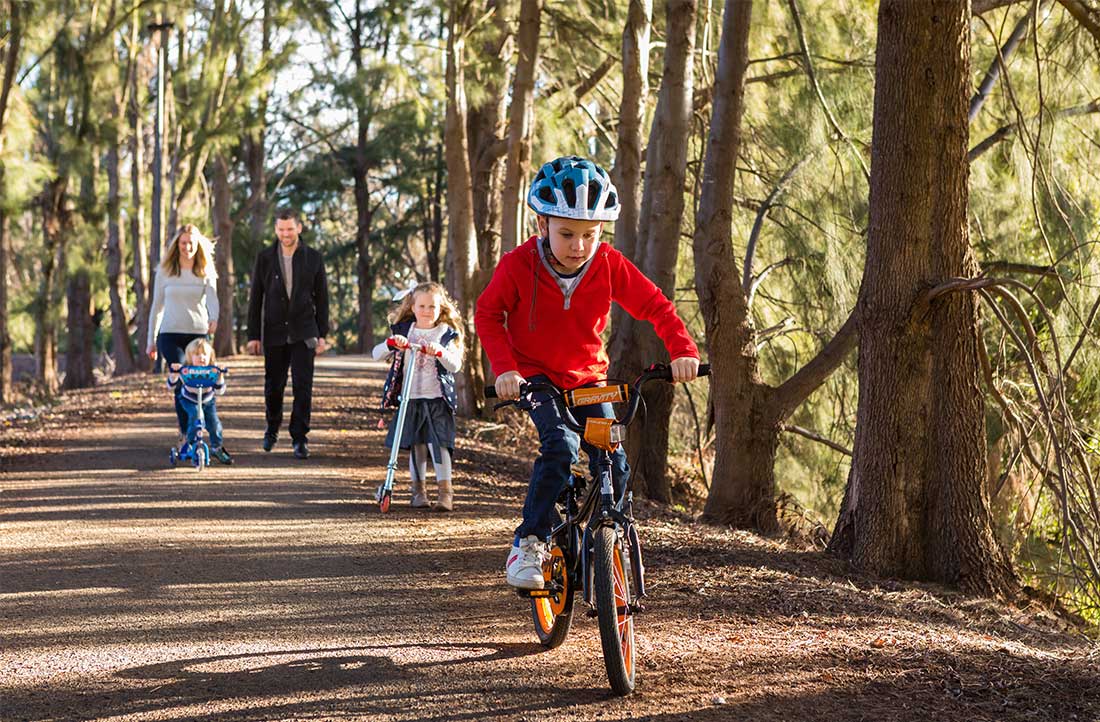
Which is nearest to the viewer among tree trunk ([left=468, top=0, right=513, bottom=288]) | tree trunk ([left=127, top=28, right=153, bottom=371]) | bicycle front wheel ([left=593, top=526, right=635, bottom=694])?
bicycle front wheel ([left=593, top=526, right=635, bottom=694])

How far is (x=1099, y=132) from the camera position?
33.3ft

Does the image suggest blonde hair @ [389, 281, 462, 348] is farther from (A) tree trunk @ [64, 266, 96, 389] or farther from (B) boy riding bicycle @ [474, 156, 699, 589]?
(A) tree trunk @ [64, 266, 96, 389]

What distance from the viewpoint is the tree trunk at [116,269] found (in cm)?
2992

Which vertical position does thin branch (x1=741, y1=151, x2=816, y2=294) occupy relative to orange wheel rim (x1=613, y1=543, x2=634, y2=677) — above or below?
above

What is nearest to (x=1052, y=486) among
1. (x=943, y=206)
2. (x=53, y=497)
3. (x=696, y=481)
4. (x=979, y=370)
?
(x=979, y=370)

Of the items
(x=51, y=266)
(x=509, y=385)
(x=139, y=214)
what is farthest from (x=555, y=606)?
(x=51, y=266)

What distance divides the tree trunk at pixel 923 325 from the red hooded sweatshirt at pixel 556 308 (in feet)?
9.44

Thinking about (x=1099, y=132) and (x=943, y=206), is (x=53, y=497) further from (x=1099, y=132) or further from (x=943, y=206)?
(x=1099, y=132)

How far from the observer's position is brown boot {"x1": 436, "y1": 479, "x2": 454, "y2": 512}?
350 inches

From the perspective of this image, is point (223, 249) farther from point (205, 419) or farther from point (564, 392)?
point (564, 392)

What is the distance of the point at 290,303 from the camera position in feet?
35.7

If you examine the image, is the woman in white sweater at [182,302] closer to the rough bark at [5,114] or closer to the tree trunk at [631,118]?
the tree trunk at [631,118]

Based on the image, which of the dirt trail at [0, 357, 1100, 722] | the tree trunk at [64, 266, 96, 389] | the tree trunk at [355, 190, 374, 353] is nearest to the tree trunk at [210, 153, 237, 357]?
the tree trunk at [64, 266, 96, 389]

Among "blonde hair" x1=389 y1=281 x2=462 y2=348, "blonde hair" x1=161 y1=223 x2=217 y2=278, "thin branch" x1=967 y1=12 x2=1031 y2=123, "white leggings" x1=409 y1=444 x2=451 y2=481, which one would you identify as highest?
"thin branch" x1=967 y1=12 x2=1031 y2=123
